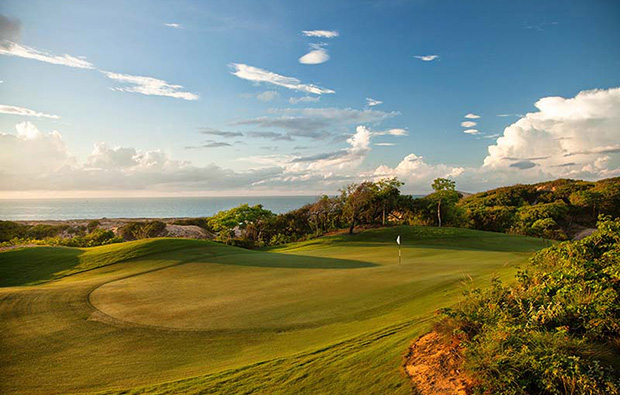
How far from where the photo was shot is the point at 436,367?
549 cm

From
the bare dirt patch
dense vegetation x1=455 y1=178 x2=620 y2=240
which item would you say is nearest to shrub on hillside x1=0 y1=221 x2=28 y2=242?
the bare dirt patch

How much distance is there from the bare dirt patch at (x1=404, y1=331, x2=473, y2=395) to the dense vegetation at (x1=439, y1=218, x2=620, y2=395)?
222 millimetres

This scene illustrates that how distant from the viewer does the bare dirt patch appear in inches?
192

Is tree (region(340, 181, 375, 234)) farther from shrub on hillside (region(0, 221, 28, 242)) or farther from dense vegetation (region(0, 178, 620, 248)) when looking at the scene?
shrub on hillside (region(0, 221, 28, 242))

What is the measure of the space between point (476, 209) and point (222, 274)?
56.3m

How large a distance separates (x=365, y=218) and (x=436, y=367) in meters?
45.1

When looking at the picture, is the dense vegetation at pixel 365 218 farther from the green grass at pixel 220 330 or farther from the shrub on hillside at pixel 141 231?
the green grass at pixel 220 330

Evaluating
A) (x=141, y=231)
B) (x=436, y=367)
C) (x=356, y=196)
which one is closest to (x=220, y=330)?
(x=436, y=367)

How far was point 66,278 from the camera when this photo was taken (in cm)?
1938

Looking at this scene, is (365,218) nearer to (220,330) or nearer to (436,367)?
(220,330)

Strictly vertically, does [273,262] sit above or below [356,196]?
below

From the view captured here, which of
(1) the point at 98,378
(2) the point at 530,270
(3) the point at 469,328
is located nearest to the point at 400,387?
(3) the point at 469,328

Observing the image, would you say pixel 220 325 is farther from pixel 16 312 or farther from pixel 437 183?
pixel 437 183

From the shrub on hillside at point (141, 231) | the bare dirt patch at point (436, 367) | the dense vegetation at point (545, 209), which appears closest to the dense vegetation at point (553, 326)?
the bare dirt patch at point (436, 367)
